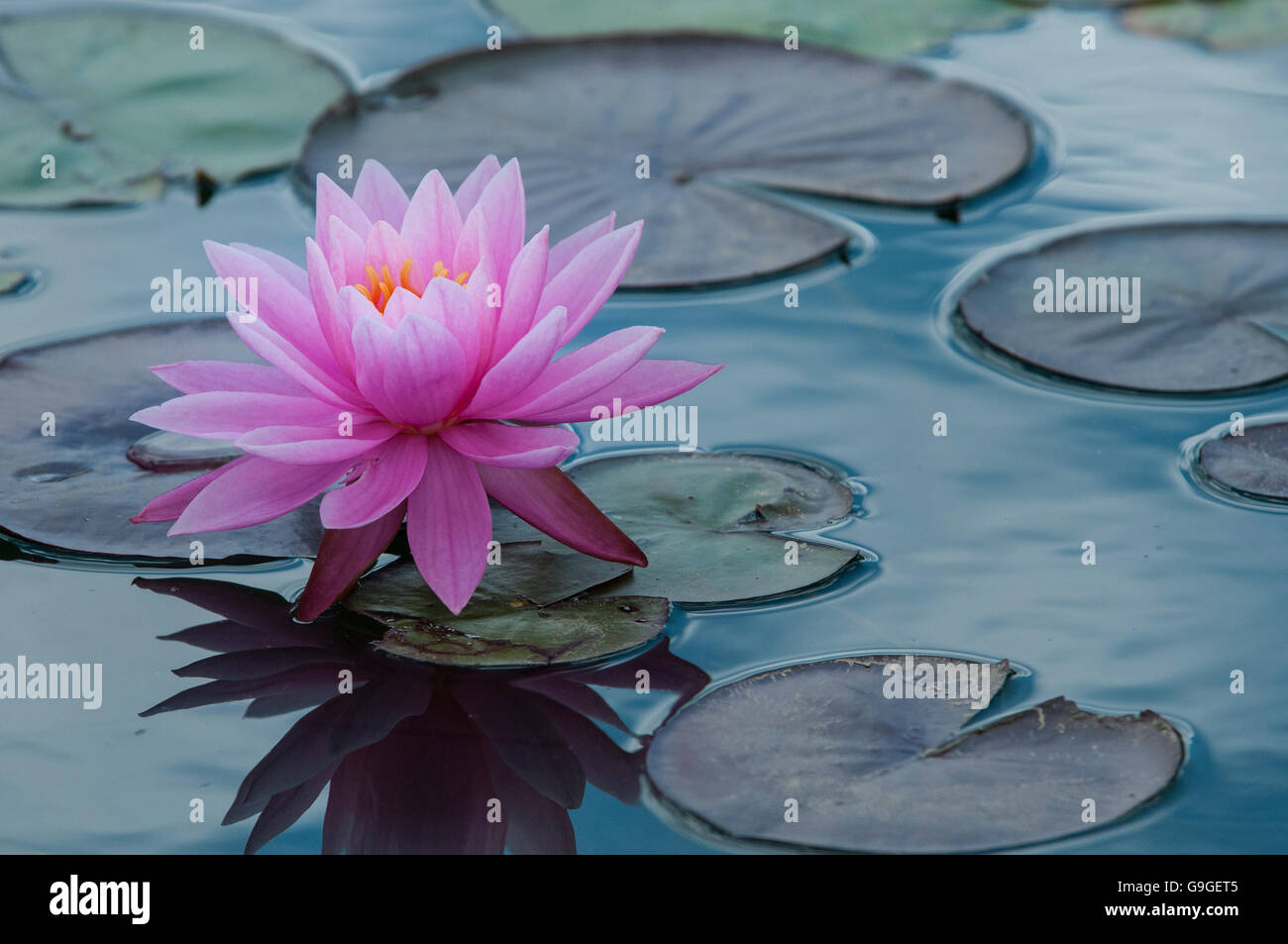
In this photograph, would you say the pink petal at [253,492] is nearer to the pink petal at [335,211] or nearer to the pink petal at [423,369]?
the pink petal at [423,369]

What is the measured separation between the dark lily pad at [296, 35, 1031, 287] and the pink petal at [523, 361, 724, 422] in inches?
29.8

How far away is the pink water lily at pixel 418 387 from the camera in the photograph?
1.60 m

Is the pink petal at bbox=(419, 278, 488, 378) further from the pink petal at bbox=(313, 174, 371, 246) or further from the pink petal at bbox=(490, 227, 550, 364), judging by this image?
the pink petal at bbox=(313, 174, 371, 246)

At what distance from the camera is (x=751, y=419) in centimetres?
219

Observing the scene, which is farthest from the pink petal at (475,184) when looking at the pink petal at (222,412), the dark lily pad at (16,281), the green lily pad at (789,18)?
the green lily pad at (789,18)

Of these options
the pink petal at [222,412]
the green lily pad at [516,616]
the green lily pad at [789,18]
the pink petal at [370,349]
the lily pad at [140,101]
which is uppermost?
the green lily pad at [789,18]

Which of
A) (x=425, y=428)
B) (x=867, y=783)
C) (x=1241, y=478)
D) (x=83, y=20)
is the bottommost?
(x=867, y=783)

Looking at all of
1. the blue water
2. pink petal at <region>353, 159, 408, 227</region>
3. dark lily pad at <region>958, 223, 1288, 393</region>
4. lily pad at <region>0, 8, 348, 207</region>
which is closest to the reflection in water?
the blue water

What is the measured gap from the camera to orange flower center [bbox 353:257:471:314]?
1.71 metres

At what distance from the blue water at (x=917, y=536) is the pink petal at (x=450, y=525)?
0.26 metres
